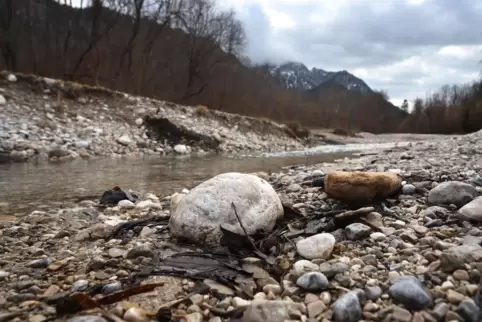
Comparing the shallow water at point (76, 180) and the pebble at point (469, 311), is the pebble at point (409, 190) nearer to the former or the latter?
the pebble at point (469, 311)

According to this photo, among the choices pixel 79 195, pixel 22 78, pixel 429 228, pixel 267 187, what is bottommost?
pixel 79 195

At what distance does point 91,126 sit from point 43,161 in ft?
8.42

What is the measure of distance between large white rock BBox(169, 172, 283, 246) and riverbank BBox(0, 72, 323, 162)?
6.15 meters

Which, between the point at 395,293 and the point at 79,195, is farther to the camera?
the point at 79,195

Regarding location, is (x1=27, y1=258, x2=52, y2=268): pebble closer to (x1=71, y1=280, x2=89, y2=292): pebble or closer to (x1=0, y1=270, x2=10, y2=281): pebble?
(x1=0, y1=270, x2=10, y2=281): pebble

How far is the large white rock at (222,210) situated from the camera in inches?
79.7

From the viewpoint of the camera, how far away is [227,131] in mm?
13672

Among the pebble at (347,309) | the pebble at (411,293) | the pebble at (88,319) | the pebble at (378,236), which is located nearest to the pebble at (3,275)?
the pebble at (88,319)

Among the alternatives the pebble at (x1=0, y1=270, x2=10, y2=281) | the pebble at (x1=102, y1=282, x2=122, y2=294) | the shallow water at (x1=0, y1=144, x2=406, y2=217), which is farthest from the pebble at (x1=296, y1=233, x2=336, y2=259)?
the shallow water at (x1=0, y1=144, x2=406, y2=217)

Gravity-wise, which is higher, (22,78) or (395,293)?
(22,78)

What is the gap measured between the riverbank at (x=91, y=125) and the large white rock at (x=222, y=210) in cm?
615

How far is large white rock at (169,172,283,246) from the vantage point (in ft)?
Answer: 6.64

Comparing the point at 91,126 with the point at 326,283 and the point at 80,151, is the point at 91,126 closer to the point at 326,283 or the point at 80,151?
the point at 80,151

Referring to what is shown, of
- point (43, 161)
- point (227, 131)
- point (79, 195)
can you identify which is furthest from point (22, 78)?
point (79, 195)
